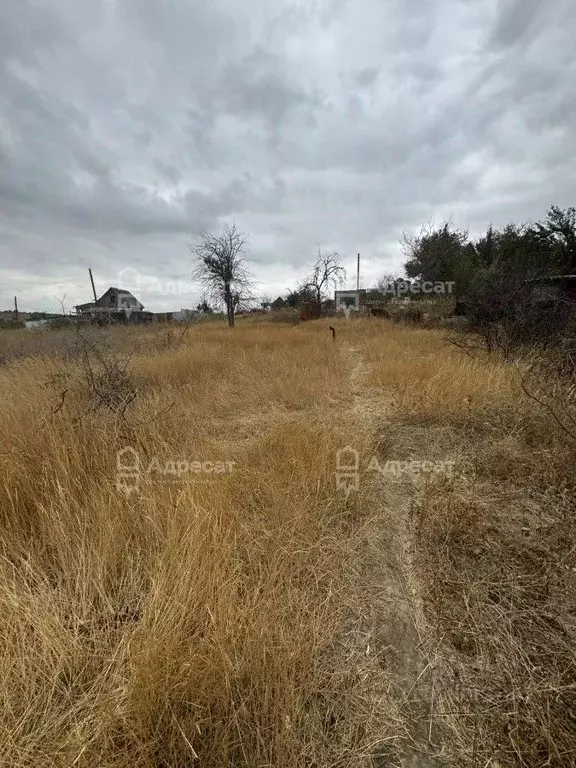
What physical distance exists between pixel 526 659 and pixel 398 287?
91.2 feet

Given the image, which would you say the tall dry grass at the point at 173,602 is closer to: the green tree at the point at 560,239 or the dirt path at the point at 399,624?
the dirt path at the point at 399,624

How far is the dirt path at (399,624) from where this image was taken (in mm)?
1146

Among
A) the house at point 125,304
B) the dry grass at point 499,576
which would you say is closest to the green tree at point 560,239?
→ the dry grass at point 499,576

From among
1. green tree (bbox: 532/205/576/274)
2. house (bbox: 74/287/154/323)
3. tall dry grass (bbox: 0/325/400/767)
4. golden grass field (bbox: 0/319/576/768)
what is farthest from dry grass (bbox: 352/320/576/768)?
house (bbox: 74/287/154/323)

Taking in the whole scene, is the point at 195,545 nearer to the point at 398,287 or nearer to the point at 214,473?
the point at 214,473

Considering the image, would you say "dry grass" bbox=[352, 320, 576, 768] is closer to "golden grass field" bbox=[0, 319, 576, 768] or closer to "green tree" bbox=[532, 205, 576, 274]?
"golden grass field" bbox=[0, 319, 576, 768]

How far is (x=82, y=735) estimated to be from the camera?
1.07m

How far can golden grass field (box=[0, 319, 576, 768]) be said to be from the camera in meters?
1.13

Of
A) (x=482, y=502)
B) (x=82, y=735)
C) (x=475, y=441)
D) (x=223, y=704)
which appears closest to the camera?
(x=82, y=735)

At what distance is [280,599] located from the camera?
1.63 meters

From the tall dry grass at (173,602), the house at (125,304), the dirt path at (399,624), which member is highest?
the house at (125,304)

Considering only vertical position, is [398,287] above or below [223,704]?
above

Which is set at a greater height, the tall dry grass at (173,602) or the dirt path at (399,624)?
the tall dry grass at (173,602)

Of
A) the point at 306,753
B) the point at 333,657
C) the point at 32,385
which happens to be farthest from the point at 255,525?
the point at 32,385
